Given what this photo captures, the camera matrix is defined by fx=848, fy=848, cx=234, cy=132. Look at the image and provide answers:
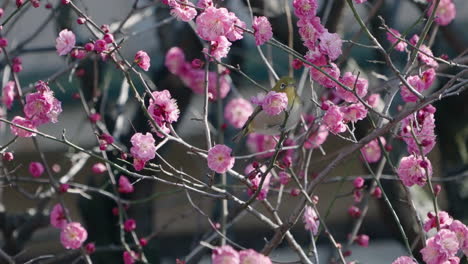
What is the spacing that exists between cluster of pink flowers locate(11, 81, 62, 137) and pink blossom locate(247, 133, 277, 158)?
1.36 m

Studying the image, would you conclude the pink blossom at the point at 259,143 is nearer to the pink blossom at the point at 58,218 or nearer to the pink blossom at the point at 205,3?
the pink blossom at the point at 58,218

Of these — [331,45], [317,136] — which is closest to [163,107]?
[331,45]

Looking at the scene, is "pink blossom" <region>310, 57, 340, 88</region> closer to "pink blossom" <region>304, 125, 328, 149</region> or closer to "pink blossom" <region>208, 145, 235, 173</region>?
"pink blossom" <region>208, 145, 235, 173</region>

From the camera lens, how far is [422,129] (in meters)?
2.43

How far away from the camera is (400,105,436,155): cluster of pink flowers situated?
239cm

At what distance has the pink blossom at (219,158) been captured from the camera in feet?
7.15

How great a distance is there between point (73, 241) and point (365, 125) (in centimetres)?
143

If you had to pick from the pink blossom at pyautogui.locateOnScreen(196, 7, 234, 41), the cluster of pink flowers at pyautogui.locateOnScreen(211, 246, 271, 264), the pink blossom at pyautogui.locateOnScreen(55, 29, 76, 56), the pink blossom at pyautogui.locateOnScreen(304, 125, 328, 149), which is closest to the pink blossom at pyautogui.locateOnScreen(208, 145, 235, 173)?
the pink blossom at pyautogui.locateOnScreen(196, 7, 234, 41)

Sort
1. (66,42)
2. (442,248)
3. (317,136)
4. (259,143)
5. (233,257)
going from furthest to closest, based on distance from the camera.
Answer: (259,143) → (317,136) → (66,42) → (442,248) → (233,257)

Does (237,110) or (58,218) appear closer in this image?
(58,218)

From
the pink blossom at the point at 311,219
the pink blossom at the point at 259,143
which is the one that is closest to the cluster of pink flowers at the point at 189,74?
the pink blossom at the point at 259,143

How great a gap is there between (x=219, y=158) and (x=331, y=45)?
43 cm

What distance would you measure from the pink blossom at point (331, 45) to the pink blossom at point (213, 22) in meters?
0.25

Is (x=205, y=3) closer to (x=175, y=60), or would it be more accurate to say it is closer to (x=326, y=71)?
(x=326, y=71)
